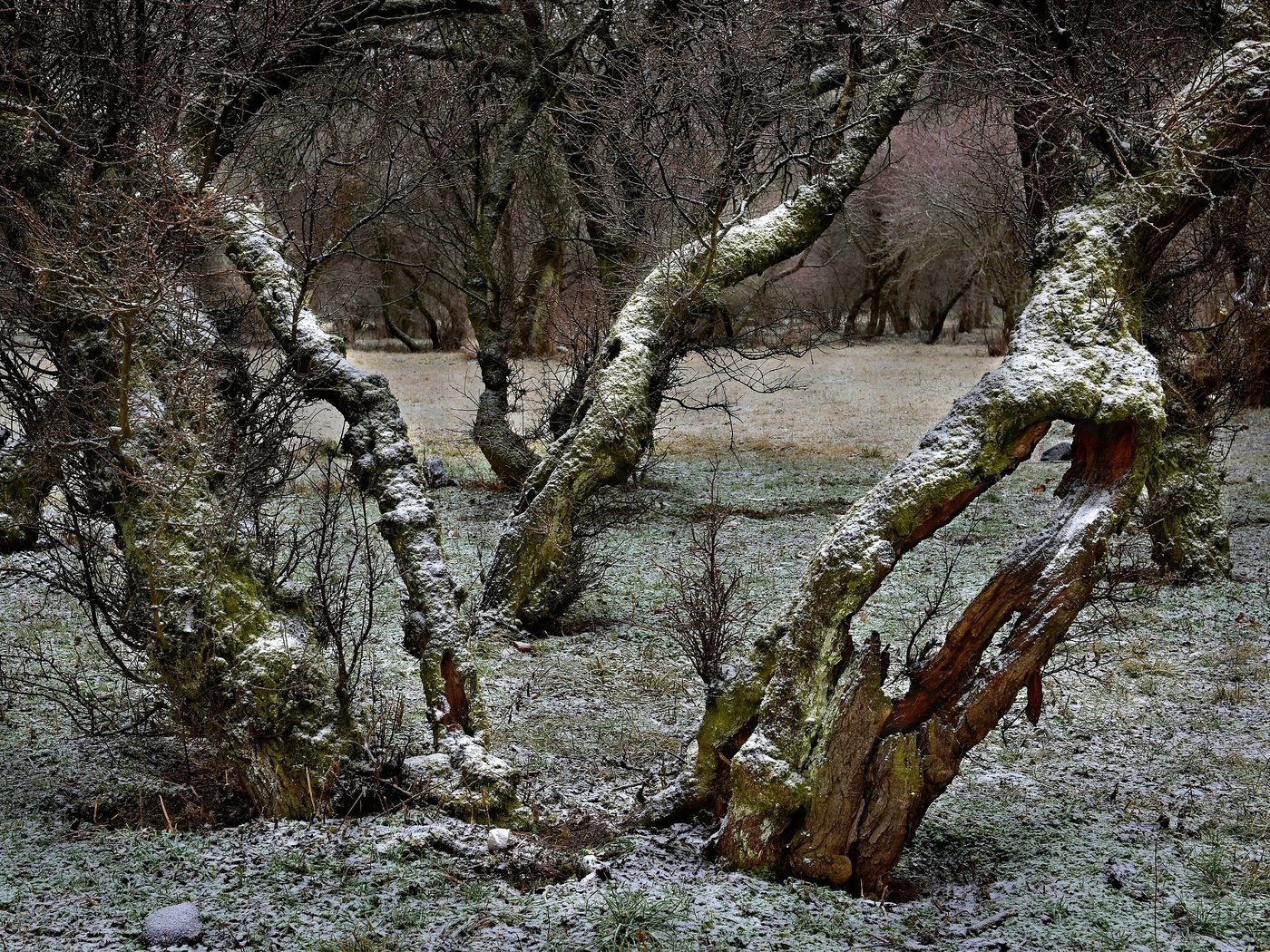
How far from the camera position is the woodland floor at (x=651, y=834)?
165 inches

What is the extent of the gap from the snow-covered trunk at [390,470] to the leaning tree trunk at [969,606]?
1.54 meters

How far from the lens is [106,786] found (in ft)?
17.9

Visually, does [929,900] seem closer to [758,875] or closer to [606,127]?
[758,875]

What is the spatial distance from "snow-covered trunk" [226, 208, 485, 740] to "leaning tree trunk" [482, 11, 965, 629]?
290 centimetres

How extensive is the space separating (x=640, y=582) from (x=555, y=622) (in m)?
1.66

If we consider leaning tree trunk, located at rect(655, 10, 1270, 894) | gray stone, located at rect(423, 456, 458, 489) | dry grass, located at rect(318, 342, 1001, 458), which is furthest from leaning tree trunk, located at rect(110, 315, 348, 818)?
gray stone, located at rect(423, 456, 458, 489)

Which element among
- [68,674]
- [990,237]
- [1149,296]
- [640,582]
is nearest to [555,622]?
[640,582]

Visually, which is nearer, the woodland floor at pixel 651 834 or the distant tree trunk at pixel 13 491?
the woodland floor at pixel 651 834

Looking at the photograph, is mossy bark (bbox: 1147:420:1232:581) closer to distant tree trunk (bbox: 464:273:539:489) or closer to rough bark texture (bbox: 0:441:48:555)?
distant tree trunk (bbox: 464:273:539:489)

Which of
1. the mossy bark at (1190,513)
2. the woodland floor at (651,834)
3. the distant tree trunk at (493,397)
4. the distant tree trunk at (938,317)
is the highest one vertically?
the distant tree trunk at (938,317)

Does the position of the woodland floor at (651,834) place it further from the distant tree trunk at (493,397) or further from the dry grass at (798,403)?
the dry grass at (798,403)

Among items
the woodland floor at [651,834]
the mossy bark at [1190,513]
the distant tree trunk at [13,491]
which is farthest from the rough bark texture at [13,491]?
the mossy bark at [1190,513]

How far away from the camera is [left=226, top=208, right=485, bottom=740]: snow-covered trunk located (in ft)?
18.2

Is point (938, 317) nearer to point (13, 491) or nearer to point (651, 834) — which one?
point (13, 491)
